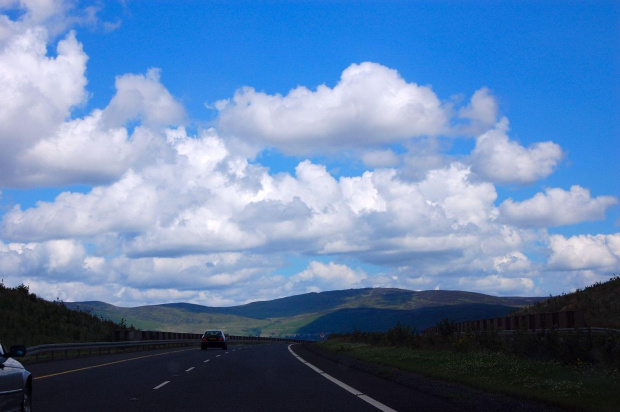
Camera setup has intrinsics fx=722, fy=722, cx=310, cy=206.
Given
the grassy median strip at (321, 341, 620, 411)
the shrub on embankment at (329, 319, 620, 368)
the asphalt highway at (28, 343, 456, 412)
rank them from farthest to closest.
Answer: the shrub on embankment at (329, 319, 620, 368), the asphalt highway at (28, 343, 456, 412), the grassy median strip at (321, 341, 620, 411)

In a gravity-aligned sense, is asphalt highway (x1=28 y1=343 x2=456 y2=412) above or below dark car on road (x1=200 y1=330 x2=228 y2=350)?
below

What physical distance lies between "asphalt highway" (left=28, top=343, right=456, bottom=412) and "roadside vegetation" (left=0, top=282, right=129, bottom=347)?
2490cm

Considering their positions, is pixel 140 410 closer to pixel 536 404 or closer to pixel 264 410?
pixel 264 410

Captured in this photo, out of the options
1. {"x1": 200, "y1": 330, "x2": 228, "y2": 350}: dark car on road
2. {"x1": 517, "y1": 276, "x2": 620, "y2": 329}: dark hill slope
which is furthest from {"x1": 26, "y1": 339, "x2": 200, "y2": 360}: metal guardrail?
{"x1": 517, "y1": 276, "x2": 620, "y2": 329}: dark hill slope

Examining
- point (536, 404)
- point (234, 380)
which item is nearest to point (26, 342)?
point (234, 380)

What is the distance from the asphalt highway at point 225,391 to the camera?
1311cm

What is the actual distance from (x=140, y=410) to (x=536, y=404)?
22.6 feet

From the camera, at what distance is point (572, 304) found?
58.1 meters

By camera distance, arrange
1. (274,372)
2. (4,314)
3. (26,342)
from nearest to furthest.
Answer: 1. (274,372)
2. (26,342)
3. (4,314)

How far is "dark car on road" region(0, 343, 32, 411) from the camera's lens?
9.82 m

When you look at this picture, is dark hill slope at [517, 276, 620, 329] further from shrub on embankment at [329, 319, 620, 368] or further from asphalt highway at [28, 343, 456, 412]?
asphalt highway at [28, 343, 456, 412]

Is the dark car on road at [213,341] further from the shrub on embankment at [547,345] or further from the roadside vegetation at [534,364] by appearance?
the roadside vegetation at [534,364]

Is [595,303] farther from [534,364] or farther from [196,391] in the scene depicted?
[196,391]

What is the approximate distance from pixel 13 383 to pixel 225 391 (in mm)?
6323
